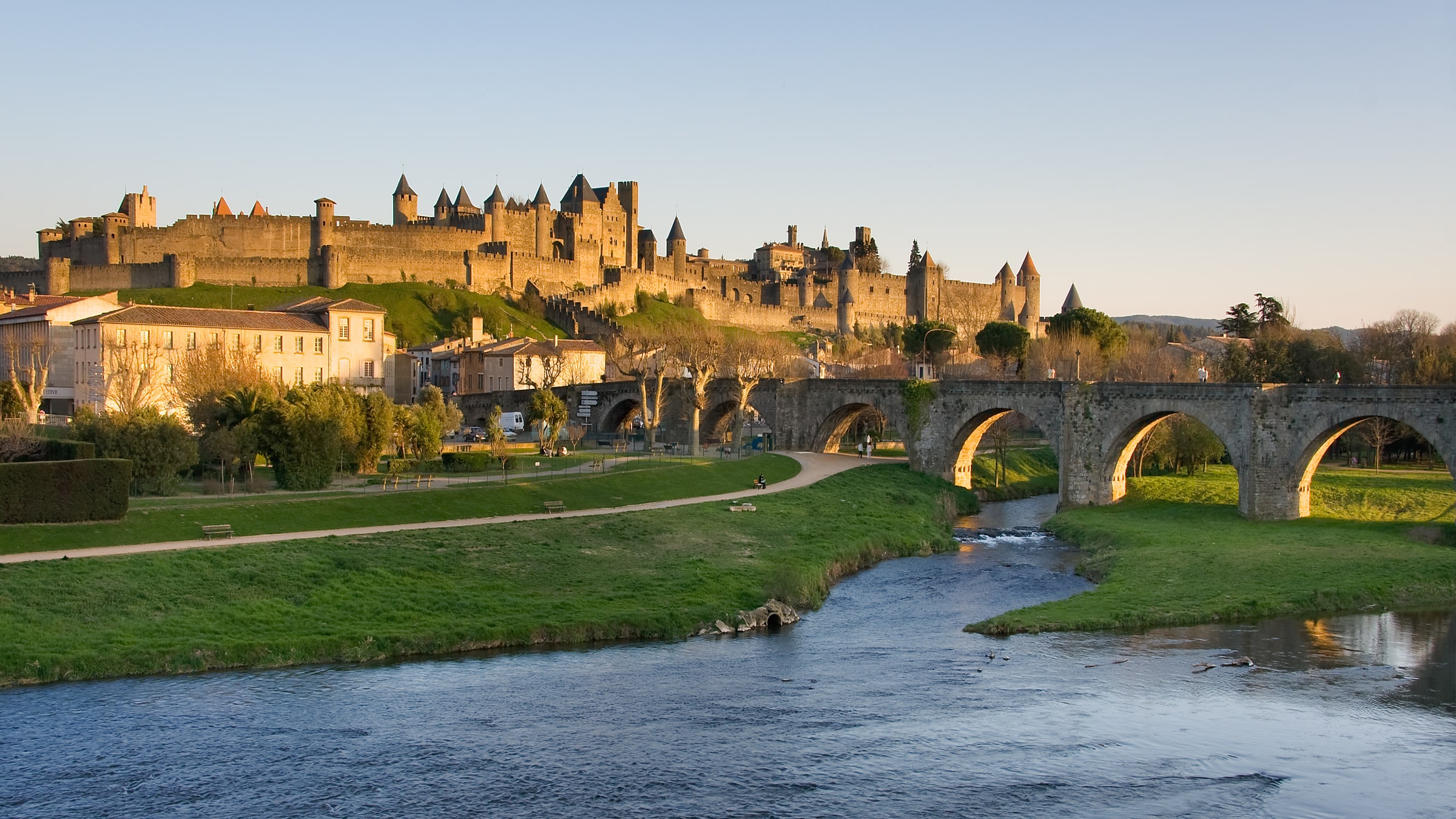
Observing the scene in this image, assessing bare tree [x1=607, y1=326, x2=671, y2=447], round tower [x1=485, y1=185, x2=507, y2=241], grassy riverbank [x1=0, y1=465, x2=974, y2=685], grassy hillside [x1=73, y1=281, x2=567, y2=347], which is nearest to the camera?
grassy riverbank [x1=0, y1=465, x2=974, y2=685]

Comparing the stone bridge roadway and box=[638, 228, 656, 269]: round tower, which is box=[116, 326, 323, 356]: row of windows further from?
box=[638, 228, 656, 269]: round tower

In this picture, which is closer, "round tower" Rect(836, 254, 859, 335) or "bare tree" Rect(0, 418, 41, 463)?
"bare tree" Rect(0, 418, 41, 463)

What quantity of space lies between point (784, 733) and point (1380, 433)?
4350 cm

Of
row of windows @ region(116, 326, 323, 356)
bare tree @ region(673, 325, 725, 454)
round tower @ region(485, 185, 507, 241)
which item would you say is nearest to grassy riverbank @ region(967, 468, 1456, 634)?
bare tree @ region(673, 325, 725, 454)

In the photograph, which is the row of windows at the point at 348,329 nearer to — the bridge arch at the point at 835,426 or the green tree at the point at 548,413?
the green tree at the point at 548,413

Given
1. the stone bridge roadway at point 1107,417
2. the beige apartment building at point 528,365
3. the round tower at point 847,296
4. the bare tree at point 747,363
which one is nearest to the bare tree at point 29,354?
the beige apartment building at point 528,365

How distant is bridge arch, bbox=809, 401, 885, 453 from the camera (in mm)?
64250

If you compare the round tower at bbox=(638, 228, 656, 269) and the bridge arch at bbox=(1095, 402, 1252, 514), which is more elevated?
the round tower at bbox=(638, 228, 656, 269)

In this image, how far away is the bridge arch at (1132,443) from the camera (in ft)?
148

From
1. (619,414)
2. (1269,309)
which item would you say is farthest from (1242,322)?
(619,414)

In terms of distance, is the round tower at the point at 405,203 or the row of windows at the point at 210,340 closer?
the row of windows at the point at 210,340

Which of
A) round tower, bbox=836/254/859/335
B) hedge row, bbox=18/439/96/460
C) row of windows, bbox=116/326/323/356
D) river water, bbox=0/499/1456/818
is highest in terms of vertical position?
round tower, bbox=836/254/859/335

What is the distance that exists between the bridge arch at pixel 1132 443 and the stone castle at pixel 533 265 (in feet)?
206

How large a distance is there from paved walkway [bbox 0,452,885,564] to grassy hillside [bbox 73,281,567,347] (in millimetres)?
53558
